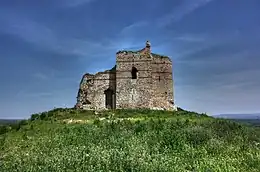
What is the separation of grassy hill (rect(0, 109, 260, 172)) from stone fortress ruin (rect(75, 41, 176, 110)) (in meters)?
11.6

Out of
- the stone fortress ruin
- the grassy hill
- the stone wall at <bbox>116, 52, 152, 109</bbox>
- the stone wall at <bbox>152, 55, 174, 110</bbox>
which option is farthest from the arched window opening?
the grassy hill

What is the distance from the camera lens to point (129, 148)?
14.5m

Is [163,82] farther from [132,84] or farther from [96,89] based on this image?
[96,89]

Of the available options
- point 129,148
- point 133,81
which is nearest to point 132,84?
point 133,81

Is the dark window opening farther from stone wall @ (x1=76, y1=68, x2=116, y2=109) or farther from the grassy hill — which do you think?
the grassy hill

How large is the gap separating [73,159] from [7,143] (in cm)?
913

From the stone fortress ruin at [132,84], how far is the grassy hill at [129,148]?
38.2 ft

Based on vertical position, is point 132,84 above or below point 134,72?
below

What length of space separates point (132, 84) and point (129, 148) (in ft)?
76.8

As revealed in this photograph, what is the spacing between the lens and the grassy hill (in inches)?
460

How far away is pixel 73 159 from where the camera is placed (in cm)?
1223

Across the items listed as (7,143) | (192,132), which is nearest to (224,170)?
(192,132)

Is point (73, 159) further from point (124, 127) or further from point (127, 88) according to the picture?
point (127, 88)

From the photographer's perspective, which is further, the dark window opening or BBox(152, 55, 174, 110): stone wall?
BBox(152, 55, 174, 110): stone wall
